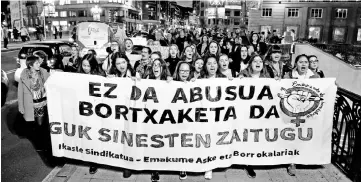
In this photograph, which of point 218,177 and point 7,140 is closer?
point 218,177

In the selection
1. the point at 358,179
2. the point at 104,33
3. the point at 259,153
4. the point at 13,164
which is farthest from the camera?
the point at 104,33

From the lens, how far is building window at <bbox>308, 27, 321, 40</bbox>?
49.7m

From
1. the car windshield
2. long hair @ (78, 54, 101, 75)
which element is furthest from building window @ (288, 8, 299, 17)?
long hair @ (78, 54, 101, 75)

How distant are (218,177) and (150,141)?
1.21 m

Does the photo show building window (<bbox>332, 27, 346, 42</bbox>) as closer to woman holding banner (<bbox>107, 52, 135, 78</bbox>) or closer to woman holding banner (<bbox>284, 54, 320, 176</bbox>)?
woman holding banner (<bbox>284, 54, 320, 176</bbox>)

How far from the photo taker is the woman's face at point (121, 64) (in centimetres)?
512

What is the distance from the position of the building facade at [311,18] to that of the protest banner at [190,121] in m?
45.4

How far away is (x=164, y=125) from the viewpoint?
4.64 meters

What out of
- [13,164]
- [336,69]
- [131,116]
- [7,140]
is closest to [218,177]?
[131,116]

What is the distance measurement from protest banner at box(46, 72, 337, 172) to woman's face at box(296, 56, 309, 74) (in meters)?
0.51

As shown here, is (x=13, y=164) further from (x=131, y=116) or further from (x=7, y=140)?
(x=131, y=116)

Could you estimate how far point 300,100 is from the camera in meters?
4.86

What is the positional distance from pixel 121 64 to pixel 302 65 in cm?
309

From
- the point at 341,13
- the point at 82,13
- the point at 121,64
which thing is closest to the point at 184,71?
the point at 121,64
